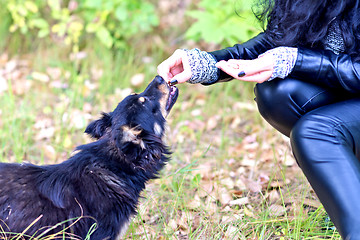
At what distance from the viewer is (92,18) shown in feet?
15.6

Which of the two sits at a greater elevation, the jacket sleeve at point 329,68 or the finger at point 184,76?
the finger at point 184,76

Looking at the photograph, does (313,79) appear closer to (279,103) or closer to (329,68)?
(329,68)

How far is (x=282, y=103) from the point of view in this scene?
221 centimetres

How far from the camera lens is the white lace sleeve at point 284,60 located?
2.06 metres

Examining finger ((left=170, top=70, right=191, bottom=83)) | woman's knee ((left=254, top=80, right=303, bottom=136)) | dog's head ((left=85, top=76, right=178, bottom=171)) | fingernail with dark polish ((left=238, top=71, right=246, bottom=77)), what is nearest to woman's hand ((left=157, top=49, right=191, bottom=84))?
finger ((left=170, top=70, right=191, bottom=83))

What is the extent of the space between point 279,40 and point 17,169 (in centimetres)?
171

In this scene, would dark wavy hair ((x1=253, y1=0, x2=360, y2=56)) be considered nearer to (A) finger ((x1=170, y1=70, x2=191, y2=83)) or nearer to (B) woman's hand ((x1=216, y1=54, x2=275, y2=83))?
(B) woman's hand ((x1=216, y1=54, x2=275, y2=83))

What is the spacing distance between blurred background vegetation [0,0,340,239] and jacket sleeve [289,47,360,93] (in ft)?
2.65

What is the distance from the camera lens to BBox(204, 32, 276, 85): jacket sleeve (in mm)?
2494

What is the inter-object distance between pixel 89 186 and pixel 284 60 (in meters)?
1.26

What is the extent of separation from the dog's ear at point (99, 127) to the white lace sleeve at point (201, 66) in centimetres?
63

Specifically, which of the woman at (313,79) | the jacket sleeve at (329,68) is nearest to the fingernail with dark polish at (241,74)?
the woman at (313,79)

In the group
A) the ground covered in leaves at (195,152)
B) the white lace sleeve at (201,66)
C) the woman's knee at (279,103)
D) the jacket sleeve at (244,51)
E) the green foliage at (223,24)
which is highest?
the white lace sleeve at (201,66)

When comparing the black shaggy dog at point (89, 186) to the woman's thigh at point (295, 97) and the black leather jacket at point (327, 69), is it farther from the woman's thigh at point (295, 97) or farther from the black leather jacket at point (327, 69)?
the black leather jacket at point (327, 69)
